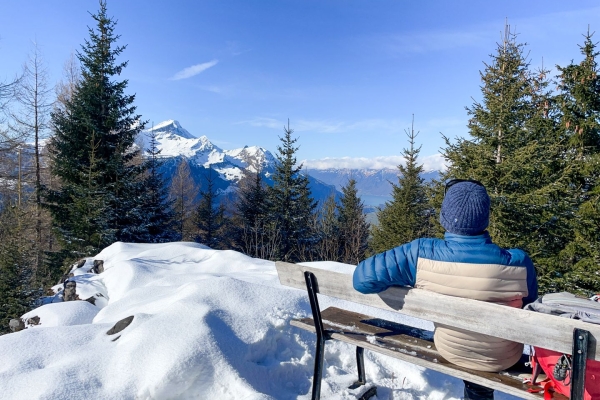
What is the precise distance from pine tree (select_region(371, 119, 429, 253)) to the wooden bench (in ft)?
→ 58.0

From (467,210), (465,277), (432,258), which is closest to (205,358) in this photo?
(432,258)

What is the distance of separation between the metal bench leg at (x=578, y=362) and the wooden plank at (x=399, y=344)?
0.55ft

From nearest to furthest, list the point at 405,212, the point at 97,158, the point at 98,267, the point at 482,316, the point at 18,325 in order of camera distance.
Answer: the point at 482,316 → the point at 18,325 → the point at 98,267 → the point at 97,158 → the point at 405,212


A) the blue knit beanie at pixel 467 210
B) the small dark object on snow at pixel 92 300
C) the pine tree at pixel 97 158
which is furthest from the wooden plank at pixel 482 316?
the pine tree at pixel 97 158

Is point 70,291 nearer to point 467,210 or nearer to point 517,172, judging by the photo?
point 467,210

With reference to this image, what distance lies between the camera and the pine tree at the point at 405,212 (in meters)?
20.2

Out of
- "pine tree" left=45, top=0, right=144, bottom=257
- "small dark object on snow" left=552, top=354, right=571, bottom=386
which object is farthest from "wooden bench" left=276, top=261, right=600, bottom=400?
"pine tree" left=45, top=0, right=144, bottom=257

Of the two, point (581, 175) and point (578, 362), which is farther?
point (581, 175)

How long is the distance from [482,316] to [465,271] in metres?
0.26

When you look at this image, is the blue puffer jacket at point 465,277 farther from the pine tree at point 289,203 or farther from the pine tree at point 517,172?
the pine tree at point 289,203

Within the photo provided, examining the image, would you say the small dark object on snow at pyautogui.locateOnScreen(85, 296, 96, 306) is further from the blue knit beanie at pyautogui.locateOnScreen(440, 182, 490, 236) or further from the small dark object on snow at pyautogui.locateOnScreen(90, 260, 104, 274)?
the blue knit beanie at pyautogui.locateOnScreen(440, 182, 490, 236)

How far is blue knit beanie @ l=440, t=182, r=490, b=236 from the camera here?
216 cm

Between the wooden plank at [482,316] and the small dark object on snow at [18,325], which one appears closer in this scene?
the wooden plank at [482,316]

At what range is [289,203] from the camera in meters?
21.3
